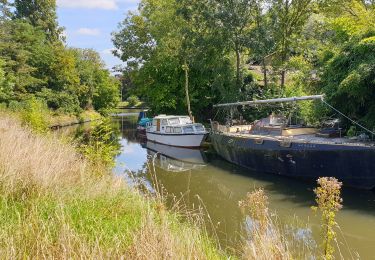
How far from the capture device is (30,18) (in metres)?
53.3

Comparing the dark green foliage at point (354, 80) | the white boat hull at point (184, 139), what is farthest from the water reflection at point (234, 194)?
the dark green foliage at point (354, 80)

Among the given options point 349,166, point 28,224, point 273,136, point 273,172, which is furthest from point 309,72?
point 28,224

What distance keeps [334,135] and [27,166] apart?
1201cm

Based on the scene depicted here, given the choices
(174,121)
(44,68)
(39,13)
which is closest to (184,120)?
(174,121)

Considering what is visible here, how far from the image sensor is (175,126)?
2669cm

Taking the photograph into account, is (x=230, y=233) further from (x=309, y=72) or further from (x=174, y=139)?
(x=174, y=139)

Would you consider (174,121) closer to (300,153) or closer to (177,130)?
(177,130)

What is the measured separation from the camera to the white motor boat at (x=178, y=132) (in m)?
25.8

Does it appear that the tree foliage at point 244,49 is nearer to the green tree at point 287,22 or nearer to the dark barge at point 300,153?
the green tree at point 287,22

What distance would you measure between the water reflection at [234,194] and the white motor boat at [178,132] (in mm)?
1946

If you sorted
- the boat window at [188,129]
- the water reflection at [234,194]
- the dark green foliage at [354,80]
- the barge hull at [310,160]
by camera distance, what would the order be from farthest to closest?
1. the boat window at [188,129]
2. the dark green foliage at [354,80]
3. the barge hull at [310,160]
4. the water reflection at [234,194]

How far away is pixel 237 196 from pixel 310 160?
2867 millimetres

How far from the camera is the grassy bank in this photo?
4332 mm

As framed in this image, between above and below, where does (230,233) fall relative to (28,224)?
below
